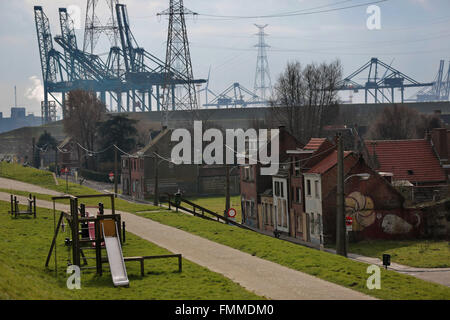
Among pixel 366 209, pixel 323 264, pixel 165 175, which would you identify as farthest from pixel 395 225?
pixel 165 175

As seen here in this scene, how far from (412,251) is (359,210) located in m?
4.91

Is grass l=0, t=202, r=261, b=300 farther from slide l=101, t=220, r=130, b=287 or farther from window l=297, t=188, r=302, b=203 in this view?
window l=297, t=188, r=302, b=203

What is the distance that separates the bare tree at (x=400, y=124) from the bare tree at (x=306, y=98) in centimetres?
2273

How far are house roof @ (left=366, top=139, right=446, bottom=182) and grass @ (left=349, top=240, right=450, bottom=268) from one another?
12251mm

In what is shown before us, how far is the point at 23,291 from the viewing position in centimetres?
1680

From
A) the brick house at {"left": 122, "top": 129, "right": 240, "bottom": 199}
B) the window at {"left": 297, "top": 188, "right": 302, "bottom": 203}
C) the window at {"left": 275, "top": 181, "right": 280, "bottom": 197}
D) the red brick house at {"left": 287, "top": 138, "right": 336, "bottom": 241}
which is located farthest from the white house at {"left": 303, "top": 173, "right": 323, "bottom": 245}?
the brick house at {"left": 122, "top": 129, "right": 240, "bottom": 199}

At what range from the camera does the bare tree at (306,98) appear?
81688mm

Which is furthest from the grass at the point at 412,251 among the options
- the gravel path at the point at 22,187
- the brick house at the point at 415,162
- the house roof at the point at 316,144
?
the gravel path at the point at 22,187

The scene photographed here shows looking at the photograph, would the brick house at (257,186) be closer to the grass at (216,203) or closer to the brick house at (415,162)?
the grass at (216,203)

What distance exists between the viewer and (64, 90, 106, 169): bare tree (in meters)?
112

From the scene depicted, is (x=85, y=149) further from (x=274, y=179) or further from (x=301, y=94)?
(x=274, y=179)

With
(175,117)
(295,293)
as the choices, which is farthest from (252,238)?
(175,117)

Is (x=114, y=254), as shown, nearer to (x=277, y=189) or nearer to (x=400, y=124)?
(x=277, y=189)

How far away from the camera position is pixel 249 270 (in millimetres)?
23453
